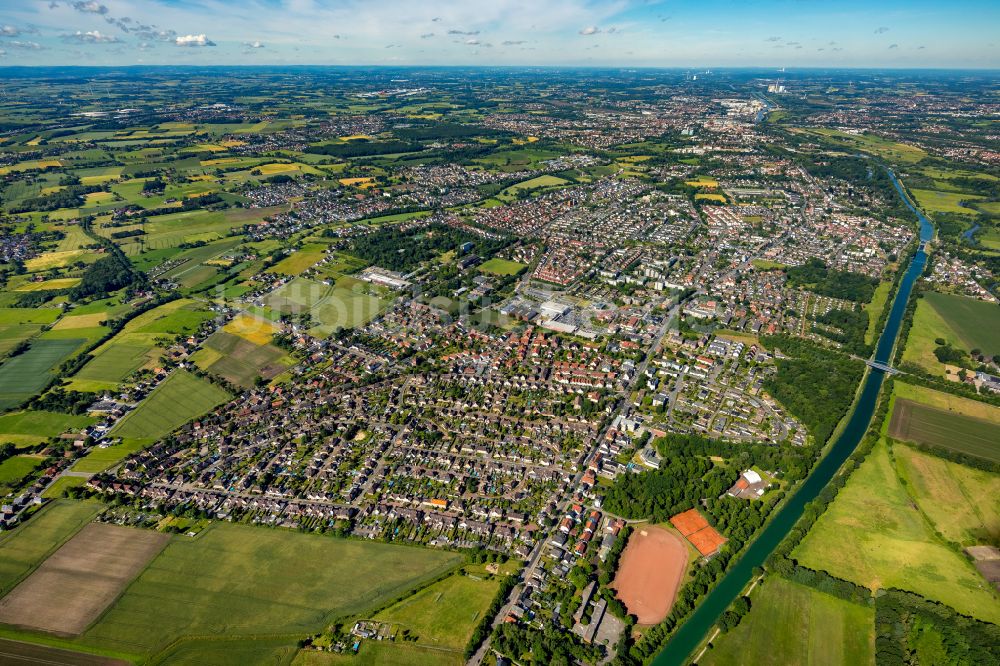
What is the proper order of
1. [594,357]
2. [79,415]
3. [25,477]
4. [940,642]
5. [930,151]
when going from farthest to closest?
1. [930,151]
2. [594,357]
3. [79,415]
4. [25,477]
5. [940,642]

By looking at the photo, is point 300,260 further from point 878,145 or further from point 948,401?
point 878,145

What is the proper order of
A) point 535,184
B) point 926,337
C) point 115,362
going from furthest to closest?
point 535,184 → point 926,337 → point 115,362

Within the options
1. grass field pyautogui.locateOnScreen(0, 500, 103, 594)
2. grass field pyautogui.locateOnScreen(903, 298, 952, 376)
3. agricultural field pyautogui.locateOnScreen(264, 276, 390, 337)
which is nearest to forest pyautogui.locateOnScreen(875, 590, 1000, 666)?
grass field pyautogui.locateOnScreen(903, 298, 952, 376)

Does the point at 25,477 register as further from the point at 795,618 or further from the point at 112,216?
the point at 112,216

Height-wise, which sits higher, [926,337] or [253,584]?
[926,337]

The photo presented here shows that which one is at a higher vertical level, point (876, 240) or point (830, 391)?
point (876, 240)

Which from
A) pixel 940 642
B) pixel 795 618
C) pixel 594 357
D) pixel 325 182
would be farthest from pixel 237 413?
pixel 325 182

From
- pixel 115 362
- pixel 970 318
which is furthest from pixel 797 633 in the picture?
pixel 115 362
